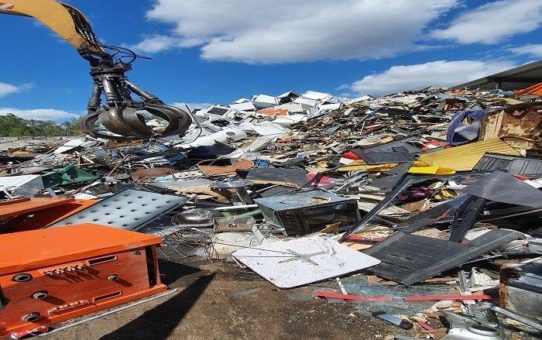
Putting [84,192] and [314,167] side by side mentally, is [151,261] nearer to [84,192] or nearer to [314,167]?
[84,192]

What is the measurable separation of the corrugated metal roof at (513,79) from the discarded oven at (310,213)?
16.4 m

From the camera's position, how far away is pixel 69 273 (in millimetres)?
2283

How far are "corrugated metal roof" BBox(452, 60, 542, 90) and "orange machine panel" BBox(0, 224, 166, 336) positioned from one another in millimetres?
19285

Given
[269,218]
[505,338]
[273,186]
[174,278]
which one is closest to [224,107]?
[273,186]

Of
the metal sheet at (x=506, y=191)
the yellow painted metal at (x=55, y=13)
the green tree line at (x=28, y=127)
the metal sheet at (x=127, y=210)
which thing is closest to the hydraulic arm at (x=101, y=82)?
the yellow painted metal at (x=55, y=13)

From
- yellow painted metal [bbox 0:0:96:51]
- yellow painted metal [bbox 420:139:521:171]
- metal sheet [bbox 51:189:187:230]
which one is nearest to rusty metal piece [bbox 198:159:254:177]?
metal sheet [bbox 51:189:187:230]

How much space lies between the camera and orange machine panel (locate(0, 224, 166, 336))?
213 cm

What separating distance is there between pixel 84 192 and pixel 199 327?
557cm

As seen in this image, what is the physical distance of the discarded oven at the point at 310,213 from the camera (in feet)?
15.9

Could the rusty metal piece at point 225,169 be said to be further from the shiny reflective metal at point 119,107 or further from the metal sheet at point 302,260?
the metal sheet at point 302,260

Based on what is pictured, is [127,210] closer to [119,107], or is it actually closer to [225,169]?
[119,107]

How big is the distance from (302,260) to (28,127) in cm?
3387

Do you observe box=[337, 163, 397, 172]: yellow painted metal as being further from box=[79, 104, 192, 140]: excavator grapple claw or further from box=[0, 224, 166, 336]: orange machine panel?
box=[0, 224, 166, 336]: orange machine panel

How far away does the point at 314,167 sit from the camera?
8.90m
